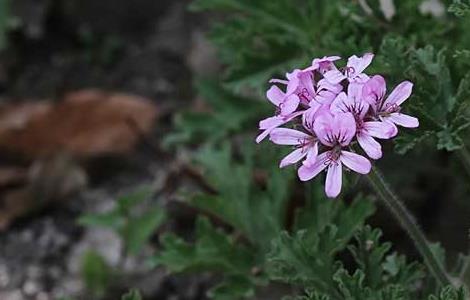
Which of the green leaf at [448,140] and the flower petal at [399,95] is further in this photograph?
the green leaf at [448,140]

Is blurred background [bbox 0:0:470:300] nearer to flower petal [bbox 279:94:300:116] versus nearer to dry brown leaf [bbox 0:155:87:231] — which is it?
dry brown leaf [bbox 0:155:87:231]

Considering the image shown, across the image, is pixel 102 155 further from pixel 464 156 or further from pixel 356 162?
pixel 356 162

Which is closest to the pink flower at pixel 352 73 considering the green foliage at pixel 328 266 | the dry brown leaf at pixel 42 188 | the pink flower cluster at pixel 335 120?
the pink flower cluster at pixel 335 120

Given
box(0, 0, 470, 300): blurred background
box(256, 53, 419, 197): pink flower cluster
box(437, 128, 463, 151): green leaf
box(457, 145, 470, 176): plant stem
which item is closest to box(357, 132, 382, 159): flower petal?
box(256, 53, 419, 197): pink flower cluster

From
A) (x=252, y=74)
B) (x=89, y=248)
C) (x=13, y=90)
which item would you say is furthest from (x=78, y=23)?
(x=252, y=74)

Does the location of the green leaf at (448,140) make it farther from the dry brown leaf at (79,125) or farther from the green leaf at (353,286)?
the dry brown leaf at (79,125)

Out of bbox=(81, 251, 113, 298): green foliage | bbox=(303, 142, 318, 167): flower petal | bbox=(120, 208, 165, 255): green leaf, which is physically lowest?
bbox=(303, 142, 318, 167): flower petal

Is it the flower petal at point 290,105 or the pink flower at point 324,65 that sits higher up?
the pink flower at point 324,65

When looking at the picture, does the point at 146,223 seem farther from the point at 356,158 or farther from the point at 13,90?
the point at 356,158
